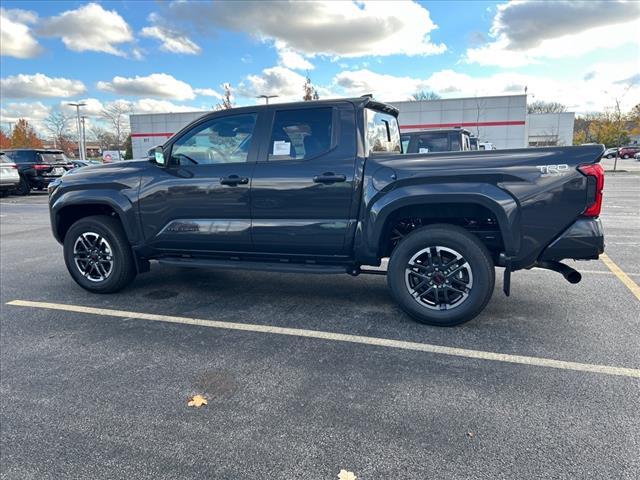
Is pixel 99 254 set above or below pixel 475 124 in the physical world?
below

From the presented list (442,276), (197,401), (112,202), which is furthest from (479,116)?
(197,401)

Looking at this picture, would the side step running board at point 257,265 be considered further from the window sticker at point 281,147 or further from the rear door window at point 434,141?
the rear door window at point 434,141

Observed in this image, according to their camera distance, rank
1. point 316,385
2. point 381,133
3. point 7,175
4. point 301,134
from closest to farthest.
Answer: point 316,385 → point 301,134 → point 381,133 → point 7,175

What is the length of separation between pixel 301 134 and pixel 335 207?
813 millimetres

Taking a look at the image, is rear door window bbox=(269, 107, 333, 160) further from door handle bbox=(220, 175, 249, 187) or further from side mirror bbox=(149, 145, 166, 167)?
side mirror bbox=(149, 145, 166, 167)

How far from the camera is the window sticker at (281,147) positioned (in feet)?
13.9

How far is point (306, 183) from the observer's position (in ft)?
13.3

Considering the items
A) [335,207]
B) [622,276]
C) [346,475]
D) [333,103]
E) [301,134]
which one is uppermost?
[333,103]

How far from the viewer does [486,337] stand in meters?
3.64

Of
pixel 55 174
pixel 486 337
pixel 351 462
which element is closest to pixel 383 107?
pixel 486 337

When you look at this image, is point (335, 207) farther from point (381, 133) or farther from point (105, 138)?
point (105, 138)

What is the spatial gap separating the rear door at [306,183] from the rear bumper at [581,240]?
172 cm

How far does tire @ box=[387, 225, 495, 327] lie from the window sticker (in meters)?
1.41

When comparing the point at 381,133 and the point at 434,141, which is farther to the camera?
the point at 434,141
